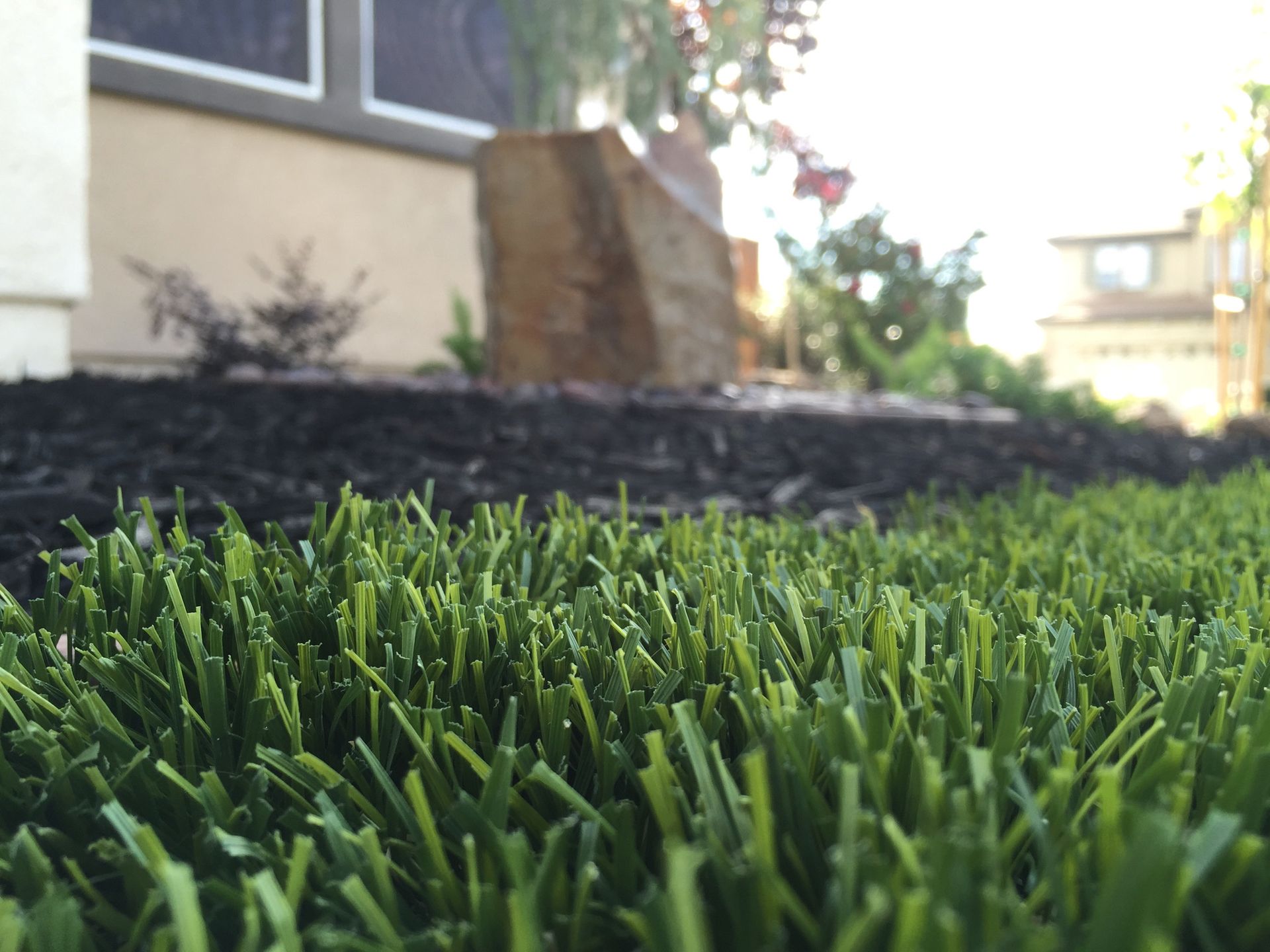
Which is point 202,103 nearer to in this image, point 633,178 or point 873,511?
point 633,178

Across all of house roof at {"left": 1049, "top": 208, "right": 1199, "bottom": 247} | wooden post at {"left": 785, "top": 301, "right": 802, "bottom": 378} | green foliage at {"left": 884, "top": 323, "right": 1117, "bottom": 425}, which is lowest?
green foliage at {"left": 884, "top": 323, "right": 1117, "bottom": 425}

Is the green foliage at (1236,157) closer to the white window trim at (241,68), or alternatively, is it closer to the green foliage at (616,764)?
the white window trim at (241,68)

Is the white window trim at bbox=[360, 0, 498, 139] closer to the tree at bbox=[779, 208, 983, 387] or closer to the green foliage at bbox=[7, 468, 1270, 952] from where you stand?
the tree at bbox=[779, 208, 983, 387]

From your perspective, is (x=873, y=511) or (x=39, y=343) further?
(x=39, y=343)

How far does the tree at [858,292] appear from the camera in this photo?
12398mm

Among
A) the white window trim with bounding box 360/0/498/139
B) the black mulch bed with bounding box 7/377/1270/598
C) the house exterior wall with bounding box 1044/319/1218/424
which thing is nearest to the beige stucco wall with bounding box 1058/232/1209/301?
the house exterior wall with bounding box 1044/319/1218/424

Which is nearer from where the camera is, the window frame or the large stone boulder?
the large stone boulder

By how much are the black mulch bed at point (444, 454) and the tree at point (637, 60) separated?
320 centimetres

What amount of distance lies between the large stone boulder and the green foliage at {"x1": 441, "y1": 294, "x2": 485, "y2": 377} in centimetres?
93

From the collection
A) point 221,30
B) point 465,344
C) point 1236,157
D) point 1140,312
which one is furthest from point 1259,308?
point 1140,312

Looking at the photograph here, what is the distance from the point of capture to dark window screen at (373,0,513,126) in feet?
24.7

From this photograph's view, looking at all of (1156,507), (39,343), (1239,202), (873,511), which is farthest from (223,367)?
(1239,202)

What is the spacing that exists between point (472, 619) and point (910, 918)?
65 cm

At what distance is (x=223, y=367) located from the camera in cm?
530
